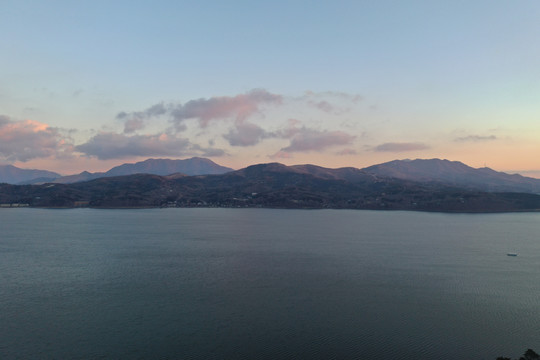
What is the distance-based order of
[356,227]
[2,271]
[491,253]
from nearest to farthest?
[2,271] < [491,253] < [356,227]

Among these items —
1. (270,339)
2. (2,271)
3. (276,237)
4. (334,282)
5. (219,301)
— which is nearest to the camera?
(270,339)

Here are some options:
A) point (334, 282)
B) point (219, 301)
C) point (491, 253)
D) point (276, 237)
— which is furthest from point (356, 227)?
point (219, 301)

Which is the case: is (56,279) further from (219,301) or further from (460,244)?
(460,244)

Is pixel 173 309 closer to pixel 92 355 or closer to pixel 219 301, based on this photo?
pixel 219 301

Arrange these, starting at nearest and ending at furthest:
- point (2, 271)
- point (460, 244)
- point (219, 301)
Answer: point (219, 301), point (2, 271), point (460, 244)

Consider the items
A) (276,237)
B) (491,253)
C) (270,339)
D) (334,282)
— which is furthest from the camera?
(276,237)

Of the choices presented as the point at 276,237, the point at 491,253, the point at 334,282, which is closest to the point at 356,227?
the point at 276,237

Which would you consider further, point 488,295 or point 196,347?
point 488,295
